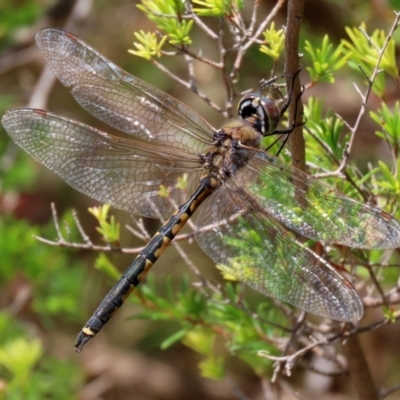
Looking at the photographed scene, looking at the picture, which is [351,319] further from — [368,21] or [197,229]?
→ [368,21]

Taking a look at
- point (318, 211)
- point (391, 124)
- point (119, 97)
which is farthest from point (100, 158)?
point (391, 124)

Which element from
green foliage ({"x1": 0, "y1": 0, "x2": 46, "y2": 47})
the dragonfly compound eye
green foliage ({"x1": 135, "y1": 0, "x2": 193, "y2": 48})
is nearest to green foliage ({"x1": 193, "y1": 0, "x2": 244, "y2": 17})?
green foliage ({"x1": 135, "y1": 0, "x2": 193, "y2": 48})

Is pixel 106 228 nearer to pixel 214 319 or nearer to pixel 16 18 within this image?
pixel 214 319

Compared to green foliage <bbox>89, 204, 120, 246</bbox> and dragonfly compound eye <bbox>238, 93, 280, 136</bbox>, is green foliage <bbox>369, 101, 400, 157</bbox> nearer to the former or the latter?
dragonfly compound eye <bbox>238, 93, 280, 136</bbox>

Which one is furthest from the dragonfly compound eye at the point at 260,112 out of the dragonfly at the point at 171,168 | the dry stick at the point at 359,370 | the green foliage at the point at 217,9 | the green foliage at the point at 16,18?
the green foliage at the point at 16,18

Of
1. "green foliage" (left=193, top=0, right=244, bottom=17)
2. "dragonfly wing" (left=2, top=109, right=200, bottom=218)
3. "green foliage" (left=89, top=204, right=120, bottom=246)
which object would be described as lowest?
"green foliage" (left=89, top=204, right=120, bottom=246)

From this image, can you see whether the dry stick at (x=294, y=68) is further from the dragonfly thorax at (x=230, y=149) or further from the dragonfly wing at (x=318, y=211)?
the dragonfly thorax at (x=230, y=149)
